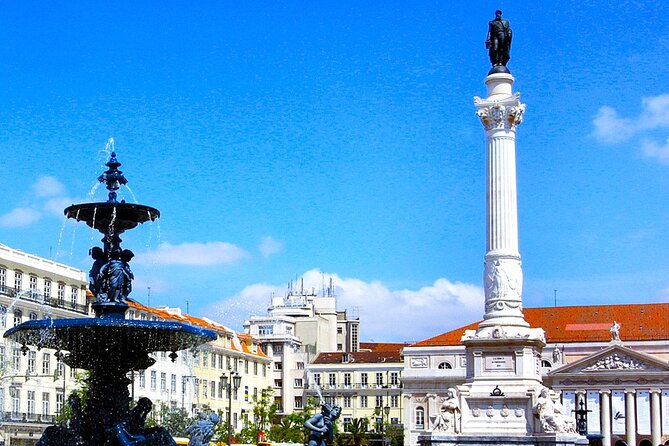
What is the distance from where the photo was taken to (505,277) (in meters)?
41.5

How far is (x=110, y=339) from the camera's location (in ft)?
57.4

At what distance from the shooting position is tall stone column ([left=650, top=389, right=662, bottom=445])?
82438mm

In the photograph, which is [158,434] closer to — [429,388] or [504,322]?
[504,322]

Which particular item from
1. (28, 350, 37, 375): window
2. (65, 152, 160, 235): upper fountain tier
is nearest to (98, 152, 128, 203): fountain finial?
(65, 152, 160, 235): upper fountain tier

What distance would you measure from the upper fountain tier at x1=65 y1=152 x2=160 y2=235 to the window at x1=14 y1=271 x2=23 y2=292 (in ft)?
134

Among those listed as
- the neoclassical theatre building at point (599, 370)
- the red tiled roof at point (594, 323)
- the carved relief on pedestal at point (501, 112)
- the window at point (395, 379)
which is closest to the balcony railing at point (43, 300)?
the carved relief on pedestal at point (501, 112)

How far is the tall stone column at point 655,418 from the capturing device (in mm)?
82438

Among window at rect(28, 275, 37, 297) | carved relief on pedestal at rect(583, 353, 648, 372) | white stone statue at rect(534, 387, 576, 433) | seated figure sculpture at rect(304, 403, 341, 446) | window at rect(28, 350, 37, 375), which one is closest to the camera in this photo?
seated figure sculpture at rect(304, 403, 341, 446)

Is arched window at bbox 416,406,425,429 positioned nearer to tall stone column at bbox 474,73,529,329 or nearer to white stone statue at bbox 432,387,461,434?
tall stone column at bbox 474,73,529,329

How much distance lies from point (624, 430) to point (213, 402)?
31.9 meters

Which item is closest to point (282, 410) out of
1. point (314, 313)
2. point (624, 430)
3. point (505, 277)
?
point (314, 313)

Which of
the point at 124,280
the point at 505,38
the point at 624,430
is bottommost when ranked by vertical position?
the point at 624,430

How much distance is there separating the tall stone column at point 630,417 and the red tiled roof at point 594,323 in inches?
184

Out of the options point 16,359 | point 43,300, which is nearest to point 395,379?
point 43,300
